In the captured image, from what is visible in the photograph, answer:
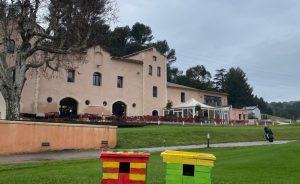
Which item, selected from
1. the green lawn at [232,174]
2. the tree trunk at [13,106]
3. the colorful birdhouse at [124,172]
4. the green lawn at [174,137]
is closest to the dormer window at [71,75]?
the green lawn at [174,137]

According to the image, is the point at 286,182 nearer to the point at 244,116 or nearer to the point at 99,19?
the point at 99,19

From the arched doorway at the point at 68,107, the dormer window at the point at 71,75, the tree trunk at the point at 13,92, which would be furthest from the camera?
the dormer window at the point at 71,75

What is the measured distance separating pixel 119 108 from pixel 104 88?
356 cm

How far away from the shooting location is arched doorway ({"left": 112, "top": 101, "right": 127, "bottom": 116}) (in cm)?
5116

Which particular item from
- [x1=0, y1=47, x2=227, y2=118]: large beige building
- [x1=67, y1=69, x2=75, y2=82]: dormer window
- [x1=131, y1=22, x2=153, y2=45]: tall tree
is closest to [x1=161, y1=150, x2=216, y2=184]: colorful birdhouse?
[x1=0, y1=47, x2=227, y2=118]: large beige building

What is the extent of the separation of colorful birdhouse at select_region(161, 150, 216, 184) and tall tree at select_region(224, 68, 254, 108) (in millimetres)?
102850

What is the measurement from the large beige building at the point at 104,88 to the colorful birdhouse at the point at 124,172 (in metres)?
38.0

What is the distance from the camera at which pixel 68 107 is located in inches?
1854

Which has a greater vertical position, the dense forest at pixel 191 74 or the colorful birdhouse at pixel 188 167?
the dense forest at pixel 191 74

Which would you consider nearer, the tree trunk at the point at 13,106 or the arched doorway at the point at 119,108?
the tree trunk at the point at 13,106

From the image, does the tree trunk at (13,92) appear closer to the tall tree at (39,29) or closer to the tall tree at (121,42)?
the tall tree at (39,29)

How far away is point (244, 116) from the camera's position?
226 ft

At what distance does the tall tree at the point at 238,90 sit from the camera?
10644 cm

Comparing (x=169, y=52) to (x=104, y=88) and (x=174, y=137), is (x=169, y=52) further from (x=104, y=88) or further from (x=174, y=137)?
(x=174, y=137)
